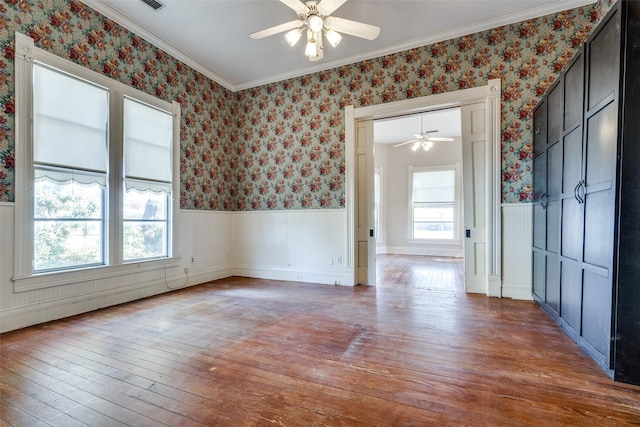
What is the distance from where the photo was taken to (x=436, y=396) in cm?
173

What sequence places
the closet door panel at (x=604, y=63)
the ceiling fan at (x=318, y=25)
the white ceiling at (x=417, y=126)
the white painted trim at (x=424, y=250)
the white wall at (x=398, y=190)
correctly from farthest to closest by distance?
1. the white wall at (x=398, y=190)
2. the white painted trim at (x=424, y=250)
3. the white ceiling at (x=417, y=126)
4. the ceiling fan at (x=318, y=25)
5. the closet door panel at (x=604, y=63)

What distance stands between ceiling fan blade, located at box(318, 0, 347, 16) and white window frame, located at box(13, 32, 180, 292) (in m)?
2.75

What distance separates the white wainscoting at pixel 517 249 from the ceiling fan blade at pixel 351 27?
9.00 feet

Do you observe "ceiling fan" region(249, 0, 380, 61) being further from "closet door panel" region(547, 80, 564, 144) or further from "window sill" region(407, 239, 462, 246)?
"window sill" region(407, 239, 462, 246)

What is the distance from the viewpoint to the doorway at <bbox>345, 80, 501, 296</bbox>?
12.6ft

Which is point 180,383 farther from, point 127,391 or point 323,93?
point 323,93

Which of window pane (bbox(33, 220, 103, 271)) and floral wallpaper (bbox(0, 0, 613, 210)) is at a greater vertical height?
floral wallpaper (bbox(0, 0, 613, 210))

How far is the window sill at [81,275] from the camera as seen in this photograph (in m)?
2.87

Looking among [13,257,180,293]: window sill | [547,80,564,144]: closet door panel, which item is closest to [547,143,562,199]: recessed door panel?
[547,80,564,144]: closet door panel

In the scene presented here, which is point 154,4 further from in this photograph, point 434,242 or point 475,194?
point 434,242

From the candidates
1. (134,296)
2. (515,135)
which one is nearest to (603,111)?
(515,135)

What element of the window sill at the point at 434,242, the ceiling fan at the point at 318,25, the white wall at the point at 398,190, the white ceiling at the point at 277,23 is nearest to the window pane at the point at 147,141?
the white ceiling at the point at 277,23

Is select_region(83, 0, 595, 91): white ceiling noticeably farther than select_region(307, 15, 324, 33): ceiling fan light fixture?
Yes

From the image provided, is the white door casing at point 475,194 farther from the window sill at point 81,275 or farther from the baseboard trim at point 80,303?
the window sill at point 81,275
